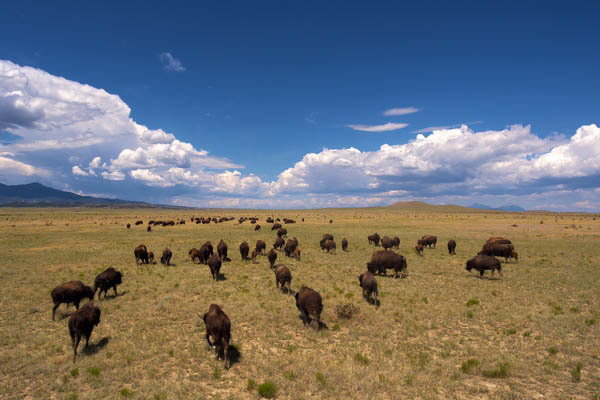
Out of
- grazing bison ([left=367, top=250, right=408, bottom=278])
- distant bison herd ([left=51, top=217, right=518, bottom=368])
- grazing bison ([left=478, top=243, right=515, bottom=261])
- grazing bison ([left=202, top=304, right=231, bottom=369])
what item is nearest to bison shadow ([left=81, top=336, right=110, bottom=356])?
distant bison herd ([left=51, top=217, right=518, bottom=368])

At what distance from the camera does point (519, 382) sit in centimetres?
810

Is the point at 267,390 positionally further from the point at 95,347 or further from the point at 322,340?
the point at 95,347

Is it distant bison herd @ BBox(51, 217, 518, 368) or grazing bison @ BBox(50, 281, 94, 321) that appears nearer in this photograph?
distant bison herd @ BBox(51, 217, 518, 368)

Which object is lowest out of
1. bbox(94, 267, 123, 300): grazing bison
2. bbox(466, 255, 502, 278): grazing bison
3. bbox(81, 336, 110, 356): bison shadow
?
bbox(81, 336, 110, 356): bison shadow

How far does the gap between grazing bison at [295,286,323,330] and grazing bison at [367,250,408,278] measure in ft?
30.2

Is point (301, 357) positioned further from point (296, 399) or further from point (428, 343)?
point (428, 343)

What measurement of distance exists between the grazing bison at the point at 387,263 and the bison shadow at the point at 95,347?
15.8m

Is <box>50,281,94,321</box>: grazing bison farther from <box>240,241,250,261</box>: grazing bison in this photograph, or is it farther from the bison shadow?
<box>240,241,250,261</box>: grazing bison

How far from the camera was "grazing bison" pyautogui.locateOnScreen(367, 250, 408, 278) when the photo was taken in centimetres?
2022

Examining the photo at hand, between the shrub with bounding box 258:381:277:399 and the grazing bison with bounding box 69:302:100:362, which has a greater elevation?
the grazing bison with bounding box 69:302:100:362

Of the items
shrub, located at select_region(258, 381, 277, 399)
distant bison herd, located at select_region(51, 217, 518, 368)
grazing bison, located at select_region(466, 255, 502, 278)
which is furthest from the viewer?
grazing bison, located at select_region(466, 255, 502, 278)

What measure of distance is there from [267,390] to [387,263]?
49.0ft

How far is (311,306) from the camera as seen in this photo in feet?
39.1

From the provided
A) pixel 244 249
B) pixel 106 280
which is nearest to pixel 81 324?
pixel 106 280
